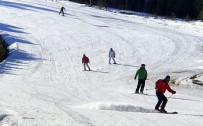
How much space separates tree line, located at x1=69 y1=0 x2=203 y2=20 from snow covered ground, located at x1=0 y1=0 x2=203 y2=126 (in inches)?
498

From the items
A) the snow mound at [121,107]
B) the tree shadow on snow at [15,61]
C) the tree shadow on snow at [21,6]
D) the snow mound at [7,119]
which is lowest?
the tree shadow on snow at [15,61]

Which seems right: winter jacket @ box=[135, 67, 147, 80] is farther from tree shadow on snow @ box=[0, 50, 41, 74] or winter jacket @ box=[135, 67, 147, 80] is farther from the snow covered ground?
tree shadow on snow @ box=[0, 50, 41, 74]

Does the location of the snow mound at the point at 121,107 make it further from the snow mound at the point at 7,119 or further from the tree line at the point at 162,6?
the tree line at the point at 162,6

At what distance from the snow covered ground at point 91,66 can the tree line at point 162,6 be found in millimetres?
12649

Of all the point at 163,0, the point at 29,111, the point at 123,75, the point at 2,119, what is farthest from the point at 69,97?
the point at 163,0

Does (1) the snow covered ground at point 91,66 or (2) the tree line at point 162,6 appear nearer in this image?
(1) the snow covered ground at point 91,66

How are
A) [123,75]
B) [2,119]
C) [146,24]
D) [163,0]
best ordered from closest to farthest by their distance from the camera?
[2,119] < [123,75] < [146,24] < [163,0]

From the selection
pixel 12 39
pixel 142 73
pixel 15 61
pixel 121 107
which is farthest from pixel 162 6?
pixel 121 107

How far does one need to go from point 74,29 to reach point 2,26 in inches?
317

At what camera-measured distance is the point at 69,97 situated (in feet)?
70.6

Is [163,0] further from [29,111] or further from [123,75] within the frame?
[29,111]

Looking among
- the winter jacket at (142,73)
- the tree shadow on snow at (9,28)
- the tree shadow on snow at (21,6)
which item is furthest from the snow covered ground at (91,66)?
the winter jacket at (142,73)

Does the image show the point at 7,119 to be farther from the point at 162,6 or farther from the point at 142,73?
the point at 162,6

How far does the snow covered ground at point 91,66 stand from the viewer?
16.0 metres
